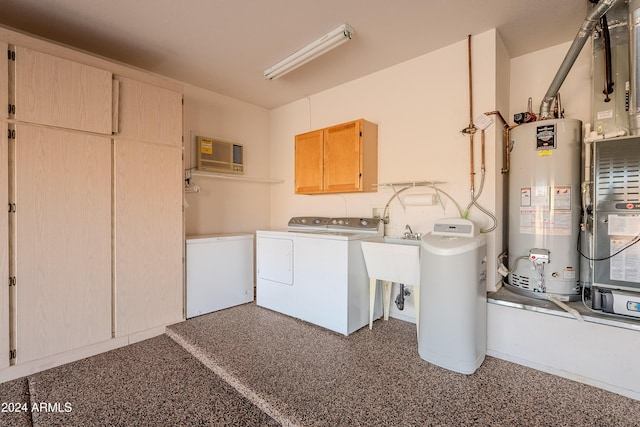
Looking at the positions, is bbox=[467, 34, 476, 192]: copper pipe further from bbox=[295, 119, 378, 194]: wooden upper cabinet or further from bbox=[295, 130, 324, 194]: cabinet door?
bbox=[295, 130, 324, 194]: cabinet door

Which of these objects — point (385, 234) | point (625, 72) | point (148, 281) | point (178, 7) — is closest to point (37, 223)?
Answer: point (148, 281)

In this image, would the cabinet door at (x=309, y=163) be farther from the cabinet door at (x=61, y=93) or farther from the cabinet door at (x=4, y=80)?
the cabinet door at (x=4, y=80)

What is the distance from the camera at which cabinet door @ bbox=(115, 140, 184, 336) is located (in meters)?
2.75

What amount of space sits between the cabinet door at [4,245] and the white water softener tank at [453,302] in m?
3.15

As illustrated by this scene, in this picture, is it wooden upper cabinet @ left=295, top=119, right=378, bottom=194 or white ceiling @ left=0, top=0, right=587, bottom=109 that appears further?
wooden upper cabinet @ left=295, top=119, right=378, bottom=194

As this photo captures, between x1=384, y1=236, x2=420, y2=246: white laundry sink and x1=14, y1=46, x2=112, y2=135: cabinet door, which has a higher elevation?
x1=14, y1=46, x2=112, y2=135: cabinet door

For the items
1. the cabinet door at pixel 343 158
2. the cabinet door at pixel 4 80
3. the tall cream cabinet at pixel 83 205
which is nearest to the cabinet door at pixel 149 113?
the tall cream cabinet at pixel 83 205

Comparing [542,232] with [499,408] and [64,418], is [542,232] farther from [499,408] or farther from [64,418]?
[64,418]

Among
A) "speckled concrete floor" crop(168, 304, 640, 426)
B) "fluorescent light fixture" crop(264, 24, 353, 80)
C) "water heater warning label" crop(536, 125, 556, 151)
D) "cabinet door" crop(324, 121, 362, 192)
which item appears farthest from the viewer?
"cabinet door" crop(324, 121, 362, 192)

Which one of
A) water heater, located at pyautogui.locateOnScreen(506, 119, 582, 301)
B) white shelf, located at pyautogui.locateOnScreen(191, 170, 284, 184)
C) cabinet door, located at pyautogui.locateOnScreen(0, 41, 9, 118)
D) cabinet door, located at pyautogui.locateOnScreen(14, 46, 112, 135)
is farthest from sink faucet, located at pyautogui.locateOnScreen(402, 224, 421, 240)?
cabinet door, located at pyautogui.locateOnScreen(0, 41, 9, 118)

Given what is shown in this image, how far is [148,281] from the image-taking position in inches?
115

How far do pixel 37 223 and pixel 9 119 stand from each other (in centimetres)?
80

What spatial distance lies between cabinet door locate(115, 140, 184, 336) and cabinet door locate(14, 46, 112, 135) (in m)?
0.30

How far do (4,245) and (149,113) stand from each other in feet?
5.14
